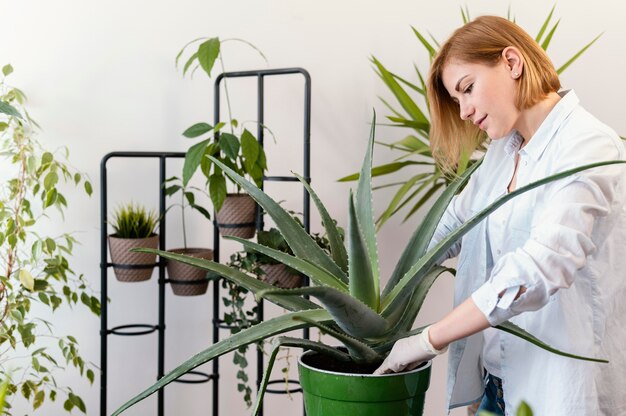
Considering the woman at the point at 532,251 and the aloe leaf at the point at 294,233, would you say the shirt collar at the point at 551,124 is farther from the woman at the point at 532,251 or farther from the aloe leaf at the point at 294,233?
the aloe leaf at the point at 294,233

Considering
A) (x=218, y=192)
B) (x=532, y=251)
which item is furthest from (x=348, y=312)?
(x=218, y=192)

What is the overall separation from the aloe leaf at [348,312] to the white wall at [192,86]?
1667mm

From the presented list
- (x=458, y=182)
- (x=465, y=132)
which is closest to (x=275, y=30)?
(x=465, y=132)

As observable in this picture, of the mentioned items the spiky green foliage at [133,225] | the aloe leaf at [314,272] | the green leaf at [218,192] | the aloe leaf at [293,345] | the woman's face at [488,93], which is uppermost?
the woman's face at [488,93]

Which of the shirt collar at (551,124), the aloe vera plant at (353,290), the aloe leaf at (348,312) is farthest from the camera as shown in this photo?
the shirt collar at (551,124)

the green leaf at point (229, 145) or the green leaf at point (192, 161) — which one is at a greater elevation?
the green leaf at point (229, 145)

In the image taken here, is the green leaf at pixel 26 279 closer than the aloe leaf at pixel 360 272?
No

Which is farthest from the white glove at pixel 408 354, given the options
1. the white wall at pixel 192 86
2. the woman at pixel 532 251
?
the white wall at pixel 192 86

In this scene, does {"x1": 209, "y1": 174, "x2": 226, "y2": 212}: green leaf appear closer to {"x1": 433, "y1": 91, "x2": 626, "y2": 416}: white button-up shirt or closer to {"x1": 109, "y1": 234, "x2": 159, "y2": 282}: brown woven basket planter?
{"x1": 109, "y1": 234, "x2": 159, "y2": 282}: brown woven basket planter

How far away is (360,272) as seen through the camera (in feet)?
4.25

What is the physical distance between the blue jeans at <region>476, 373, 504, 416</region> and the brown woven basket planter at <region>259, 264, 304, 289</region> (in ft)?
2.84

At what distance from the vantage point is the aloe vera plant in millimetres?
1243

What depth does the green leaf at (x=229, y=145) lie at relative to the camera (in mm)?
2455

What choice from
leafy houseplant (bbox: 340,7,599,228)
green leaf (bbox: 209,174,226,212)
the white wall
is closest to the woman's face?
leafy houseplant (bbox: 340,7,599,228)
